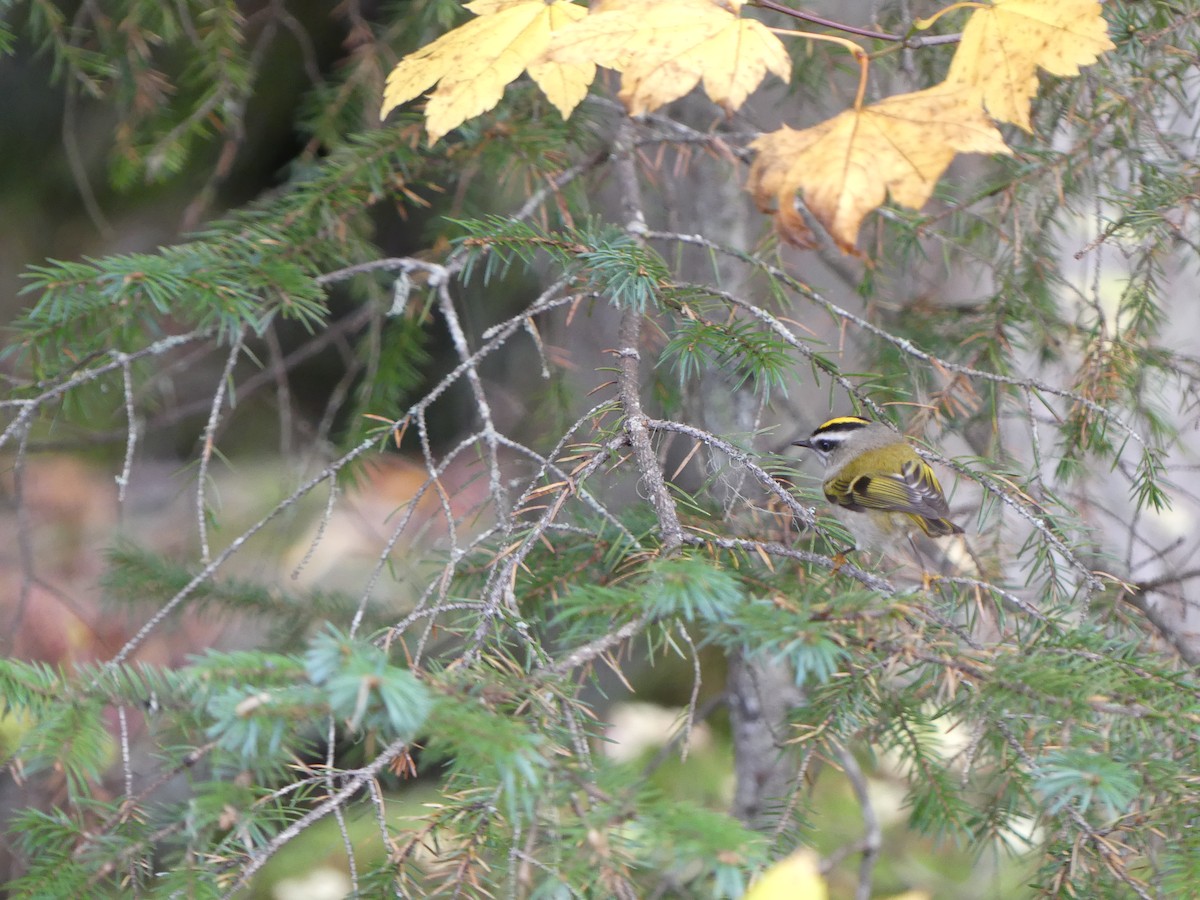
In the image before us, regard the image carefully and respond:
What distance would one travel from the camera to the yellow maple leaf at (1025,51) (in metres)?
1.28

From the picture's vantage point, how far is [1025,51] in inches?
51.4

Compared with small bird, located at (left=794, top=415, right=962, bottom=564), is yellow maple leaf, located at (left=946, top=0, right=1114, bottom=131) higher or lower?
higher

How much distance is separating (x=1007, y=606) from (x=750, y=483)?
0.50 m

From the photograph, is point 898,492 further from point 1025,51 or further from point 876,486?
point 1025,51

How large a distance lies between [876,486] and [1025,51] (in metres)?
1.17

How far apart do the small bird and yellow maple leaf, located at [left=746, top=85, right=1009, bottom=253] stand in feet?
2.78

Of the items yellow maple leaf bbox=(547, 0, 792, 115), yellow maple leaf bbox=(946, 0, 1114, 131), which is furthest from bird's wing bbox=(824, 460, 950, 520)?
yellow maple leaf bbox=(547, 0, 792, 115)

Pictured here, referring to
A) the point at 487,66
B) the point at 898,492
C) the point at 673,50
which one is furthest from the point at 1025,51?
the point at 898,492

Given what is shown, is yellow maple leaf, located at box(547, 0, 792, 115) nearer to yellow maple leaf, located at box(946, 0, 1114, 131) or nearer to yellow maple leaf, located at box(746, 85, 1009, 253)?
yellow maple leaf, located at box(746, 85, 1009, 253)

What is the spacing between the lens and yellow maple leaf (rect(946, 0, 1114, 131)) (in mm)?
1281

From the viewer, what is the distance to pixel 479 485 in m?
3.91

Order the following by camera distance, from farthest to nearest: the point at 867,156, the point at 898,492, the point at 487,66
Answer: the point at 898,492, the point at 487,66, the point at 867,156

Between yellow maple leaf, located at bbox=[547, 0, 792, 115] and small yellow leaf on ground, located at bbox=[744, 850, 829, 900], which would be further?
yellow maple leaf, located at bbox=[547, 0, 792, 115]

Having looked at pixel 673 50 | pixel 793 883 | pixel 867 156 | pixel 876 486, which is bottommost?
pixel 876 486
